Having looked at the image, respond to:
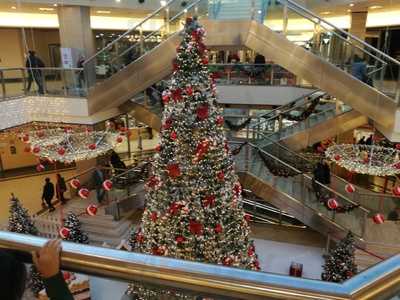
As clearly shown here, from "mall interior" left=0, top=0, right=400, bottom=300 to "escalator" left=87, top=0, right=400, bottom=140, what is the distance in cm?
3

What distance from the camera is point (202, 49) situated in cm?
483

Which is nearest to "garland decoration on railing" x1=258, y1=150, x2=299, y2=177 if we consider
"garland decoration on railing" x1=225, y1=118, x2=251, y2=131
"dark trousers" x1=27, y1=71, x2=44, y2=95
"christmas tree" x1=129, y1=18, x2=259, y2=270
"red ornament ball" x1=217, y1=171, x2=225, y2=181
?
"garland decoration on railing" x1=225, y1=118, x2=251, y2=131

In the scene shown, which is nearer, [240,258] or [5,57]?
[240,258]

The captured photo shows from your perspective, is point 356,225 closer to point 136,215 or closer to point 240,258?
point 240,258

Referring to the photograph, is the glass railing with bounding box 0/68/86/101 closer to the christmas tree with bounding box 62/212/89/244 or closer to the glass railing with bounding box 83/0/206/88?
the glass railing with bounding box 83/0/206/88

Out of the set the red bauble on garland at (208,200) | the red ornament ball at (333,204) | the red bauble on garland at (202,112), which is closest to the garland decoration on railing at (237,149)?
the red ornament ball at (333,204)

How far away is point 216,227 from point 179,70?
238 centimetres

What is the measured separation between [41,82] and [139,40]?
3551 mm

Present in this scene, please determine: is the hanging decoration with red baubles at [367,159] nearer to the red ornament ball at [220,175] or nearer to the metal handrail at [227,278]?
the red ornament ball at [220,175]

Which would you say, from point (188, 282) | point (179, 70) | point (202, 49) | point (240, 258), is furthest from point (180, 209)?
point (188, 282)

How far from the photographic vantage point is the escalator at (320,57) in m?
7.32

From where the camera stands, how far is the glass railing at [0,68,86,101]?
9398 mm

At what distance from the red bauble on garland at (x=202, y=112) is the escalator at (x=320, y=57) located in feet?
11.3

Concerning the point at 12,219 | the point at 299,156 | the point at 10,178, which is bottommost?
the point at 10,178
